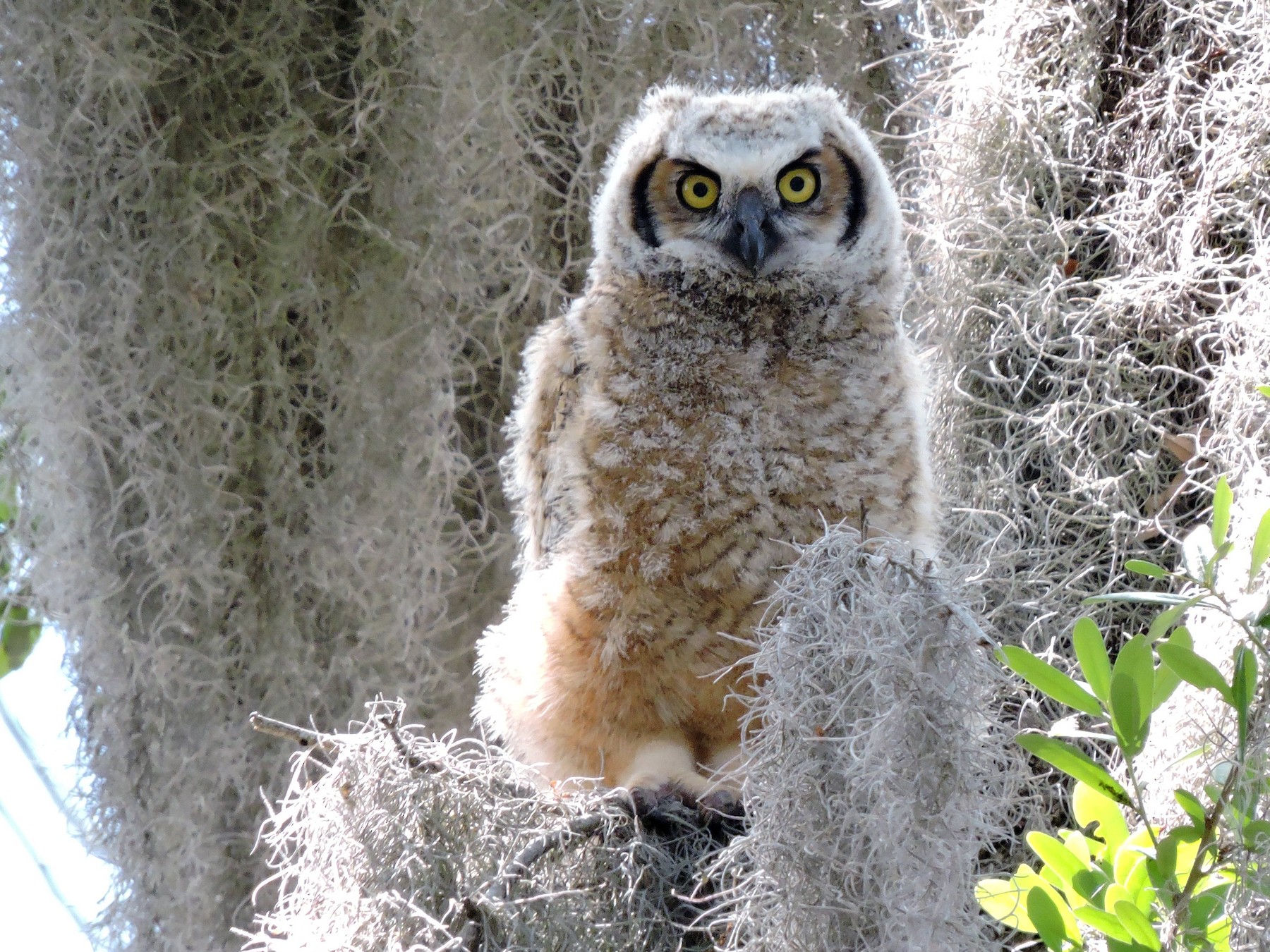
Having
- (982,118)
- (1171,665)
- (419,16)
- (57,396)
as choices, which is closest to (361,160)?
(419,16)

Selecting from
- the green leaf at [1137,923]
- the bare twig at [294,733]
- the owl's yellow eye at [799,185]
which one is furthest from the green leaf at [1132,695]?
the owl's yellow eye at [799,185]

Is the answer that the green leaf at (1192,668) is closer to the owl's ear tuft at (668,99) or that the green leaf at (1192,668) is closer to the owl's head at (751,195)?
the owl's head at (751,195)

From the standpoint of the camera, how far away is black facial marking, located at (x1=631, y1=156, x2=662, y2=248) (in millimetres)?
1821

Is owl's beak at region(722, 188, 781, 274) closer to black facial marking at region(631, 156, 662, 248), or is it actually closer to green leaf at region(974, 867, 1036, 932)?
black facial marking at region(631, 156, 662, 248)

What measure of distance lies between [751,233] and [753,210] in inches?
1.3

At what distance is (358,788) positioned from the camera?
1309 millimetres

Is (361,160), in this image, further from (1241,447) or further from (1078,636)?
(1078,636)

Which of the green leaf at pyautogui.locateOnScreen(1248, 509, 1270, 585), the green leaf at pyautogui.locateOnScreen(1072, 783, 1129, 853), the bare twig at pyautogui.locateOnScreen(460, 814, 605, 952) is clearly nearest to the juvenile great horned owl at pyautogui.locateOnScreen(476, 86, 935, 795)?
the bare twig at pyautogui.locateOnScreen(460, 814, 605, 952)

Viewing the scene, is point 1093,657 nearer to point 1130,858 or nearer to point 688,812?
point 1130,858

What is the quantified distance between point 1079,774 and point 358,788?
632mm

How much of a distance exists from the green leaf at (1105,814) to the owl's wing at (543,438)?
2.51 feet

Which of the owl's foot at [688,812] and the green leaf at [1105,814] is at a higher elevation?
the green leaf at [1105,814]

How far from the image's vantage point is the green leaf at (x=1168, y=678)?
3.40ft

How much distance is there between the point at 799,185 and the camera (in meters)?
1.81
